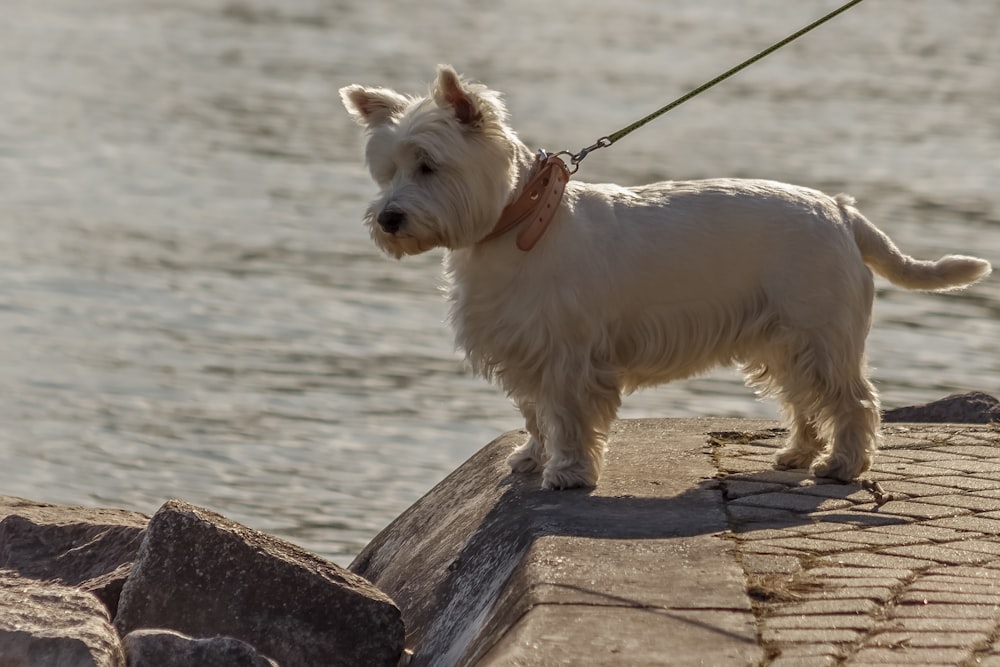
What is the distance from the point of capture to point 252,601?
573cm

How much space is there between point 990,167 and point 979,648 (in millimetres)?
15294

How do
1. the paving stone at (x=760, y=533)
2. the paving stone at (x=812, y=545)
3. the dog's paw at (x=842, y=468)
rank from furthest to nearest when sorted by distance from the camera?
the dog's paw at (x=842, y=468), the paving stone at (x=760, y=533), the paving stone at (x=812, y=545)

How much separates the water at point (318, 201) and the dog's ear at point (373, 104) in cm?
310

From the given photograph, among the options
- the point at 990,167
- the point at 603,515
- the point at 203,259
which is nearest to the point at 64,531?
the point at 603,515

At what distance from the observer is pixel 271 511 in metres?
9.16

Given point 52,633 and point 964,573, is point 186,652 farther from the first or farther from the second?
point 964,573

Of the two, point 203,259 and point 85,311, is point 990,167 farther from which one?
point 85,311

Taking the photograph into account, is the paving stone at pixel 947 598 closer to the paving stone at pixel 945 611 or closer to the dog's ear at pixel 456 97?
the paving stone at pixel 945 611

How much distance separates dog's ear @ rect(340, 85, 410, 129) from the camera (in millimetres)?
6242

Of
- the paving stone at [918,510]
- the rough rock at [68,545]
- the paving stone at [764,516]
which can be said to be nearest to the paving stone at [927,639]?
the paving stone at [764,516]

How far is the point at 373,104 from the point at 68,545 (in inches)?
87.2

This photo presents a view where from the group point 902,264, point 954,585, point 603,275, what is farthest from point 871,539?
point 902,264

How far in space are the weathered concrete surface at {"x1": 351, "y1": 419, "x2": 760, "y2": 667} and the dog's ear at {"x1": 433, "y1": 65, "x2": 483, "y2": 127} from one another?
1.41 m

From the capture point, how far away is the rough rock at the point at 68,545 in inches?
257
